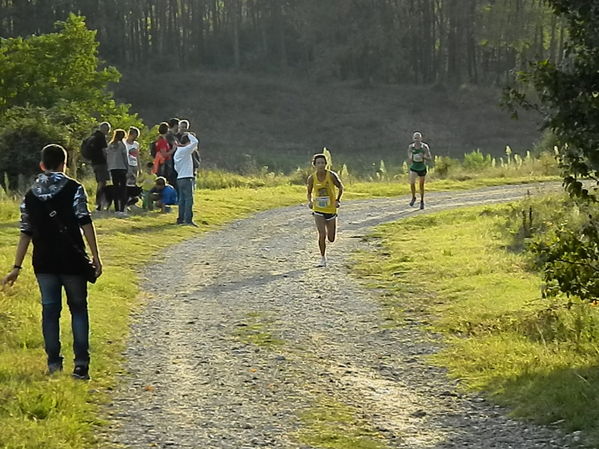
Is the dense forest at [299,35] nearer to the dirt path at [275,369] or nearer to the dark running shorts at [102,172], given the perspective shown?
the dark running shorts at [102,172]

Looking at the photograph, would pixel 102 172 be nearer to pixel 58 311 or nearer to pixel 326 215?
pixel 326 215

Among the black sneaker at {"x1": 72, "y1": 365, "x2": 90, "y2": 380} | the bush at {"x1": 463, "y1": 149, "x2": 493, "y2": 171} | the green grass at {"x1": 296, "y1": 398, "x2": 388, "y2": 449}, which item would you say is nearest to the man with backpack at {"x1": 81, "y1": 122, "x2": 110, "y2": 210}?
the black sneaker at {"x1": 72, "y1": 365, "x2": 90, "y2": 380}

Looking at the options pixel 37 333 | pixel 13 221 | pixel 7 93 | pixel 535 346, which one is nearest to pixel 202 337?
pixel 37 333

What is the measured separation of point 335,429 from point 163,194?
1454 centimetres

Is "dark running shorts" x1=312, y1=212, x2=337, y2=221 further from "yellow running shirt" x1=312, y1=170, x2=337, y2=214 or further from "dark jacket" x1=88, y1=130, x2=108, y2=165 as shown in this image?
"dark jacket" x1=88, y1=130, x2=108, y2=165

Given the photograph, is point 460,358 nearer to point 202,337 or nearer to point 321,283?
point 202,337

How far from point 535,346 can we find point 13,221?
12.0m

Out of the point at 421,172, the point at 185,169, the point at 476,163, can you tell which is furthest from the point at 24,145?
the point at 476,163

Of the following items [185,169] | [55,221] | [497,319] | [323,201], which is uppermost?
A: [55,221]

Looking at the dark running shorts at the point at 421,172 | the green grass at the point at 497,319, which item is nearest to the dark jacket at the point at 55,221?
the green grass at the point at 497,319

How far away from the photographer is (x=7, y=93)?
100ft

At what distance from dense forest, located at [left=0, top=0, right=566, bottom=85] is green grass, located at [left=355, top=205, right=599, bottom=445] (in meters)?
50.6

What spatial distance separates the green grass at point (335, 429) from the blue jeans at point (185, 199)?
39.1 feet

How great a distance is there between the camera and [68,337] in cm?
967
